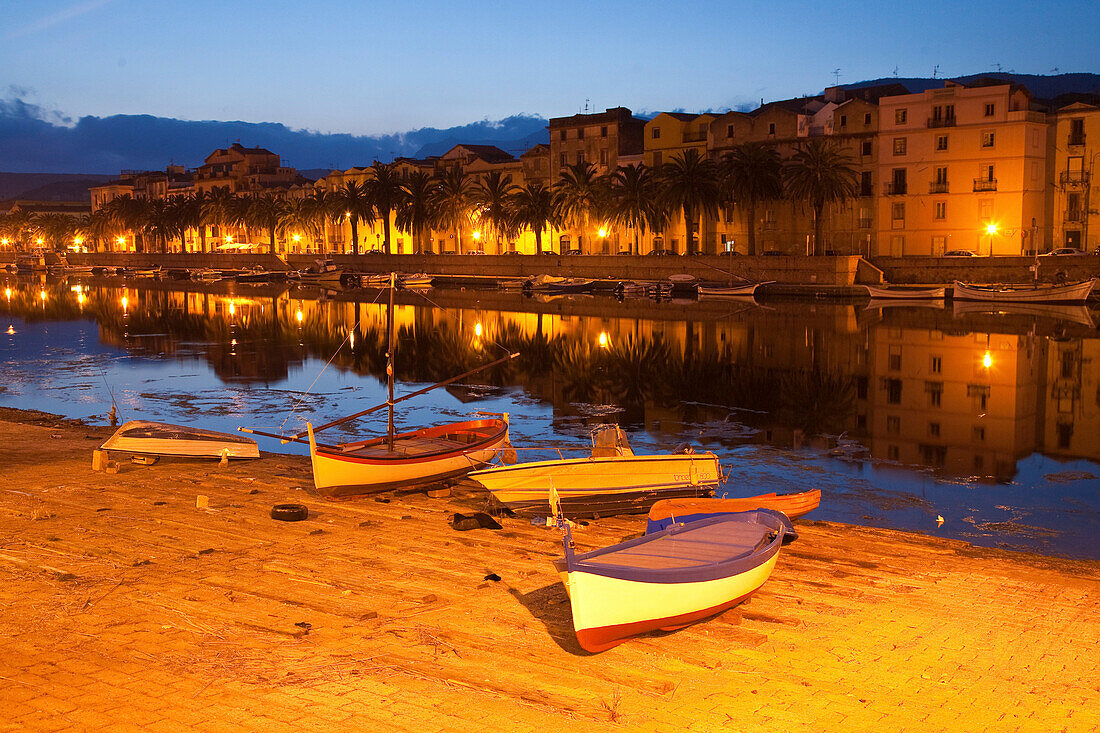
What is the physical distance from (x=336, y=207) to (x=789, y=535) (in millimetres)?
91508

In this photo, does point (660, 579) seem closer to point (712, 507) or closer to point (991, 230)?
point (712, 507)

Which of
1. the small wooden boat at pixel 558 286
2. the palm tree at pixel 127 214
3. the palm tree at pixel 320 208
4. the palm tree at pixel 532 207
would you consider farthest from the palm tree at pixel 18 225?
the small wooden boat at pixel 558 286

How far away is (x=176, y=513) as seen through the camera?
44.8ft

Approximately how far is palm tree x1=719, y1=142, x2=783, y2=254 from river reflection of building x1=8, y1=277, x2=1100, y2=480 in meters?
11.5

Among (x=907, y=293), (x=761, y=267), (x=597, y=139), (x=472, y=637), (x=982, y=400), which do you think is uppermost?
(x=597, y=139)

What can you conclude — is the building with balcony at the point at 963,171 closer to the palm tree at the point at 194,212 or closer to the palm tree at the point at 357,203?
the palm tree at the point at 357,203

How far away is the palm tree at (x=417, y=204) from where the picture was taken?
8925cm

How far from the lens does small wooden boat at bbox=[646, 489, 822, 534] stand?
448 inches

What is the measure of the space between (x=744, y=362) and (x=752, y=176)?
115ft

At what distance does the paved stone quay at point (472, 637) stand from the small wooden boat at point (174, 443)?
3987 millimetres

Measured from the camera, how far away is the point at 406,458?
15211 mm

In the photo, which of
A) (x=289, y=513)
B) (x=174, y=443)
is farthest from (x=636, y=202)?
(x=289, y=513)

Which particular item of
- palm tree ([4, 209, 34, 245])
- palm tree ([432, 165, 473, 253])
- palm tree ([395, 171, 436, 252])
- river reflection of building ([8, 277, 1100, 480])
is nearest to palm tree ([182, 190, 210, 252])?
palm tree ([395, 171, 436, 252])

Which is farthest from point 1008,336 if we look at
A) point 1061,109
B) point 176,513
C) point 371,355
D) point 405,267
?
point 405,267
